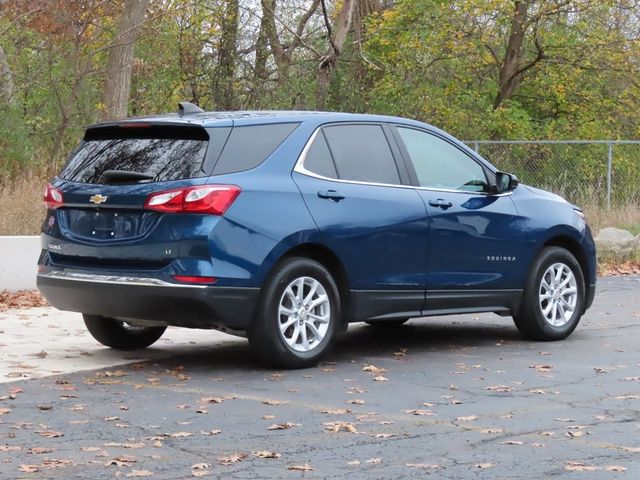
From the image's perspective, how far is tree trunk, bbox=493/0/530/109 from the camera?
30.7 m

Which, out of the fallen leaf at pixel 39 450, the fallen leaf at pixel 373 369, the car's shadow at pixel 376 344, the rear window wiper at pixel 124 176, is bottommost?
the car's shadow at pixel 376 344

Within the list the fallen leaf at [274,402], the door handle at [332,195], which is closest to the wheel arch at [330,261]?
the door handle at [332,195]

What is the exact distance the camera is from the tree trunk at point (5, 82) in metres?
22.3

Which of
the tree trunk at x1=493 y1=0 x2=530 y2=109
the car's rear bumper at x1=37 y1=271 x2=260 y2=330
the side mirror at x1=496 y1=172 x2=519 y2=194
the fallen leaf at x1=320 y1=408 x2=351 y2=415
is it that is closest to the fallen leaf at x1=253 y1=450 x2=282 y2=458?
the fallen leaf at x1=320 y1=408 x2=351 y2=415

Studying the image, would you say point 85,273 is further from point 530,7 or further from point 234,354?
point 530,7

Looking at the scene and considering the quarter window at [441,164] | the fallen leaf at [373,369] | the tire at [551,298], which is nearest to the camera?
the fallen leaf at [373,369]

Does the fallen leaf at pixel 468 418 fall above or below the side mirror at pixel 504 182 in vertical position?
below

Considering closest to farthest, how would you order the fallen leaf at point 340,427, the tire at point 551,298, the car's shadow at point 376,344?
the fallen leaf at point 340,427
the car's shadow at point 376,344
the tire at point 551,298

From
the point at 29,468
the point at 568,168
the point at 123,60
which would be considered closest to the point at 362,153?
the point at 29,468

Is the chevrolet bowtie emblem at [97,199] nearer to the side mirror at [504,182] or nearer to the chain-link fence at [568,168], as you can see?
the side mirror at [504,182]

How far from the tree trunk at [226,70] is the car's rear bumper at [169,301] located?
1670 cm

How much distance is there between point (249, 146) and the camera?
908 cm

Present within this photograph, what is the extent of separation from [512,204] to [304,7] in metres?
24.3

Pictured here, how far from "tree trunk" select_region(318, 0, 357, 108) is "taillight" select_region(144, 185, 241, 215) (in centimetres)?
1688
